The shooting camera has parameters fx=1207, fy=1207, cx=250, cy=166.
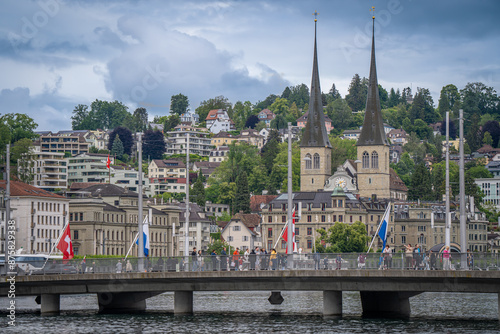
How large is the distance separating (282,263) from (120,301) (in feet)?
42.6

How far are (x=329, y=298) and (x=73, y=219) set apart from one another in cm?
10141

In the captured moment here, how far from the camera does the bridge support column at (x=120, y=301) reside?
75062mm

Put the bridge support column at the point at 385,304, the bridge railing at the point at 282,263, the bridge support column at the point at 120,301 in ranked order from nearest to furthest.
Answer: the bridge railing at the point at 282,263 → the bridge support column at the point at 385,304 → the bridge support column at the point at 120,301

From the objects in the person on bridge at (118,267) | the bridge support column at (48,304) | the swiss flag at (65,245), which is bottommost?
the bridge support column at (48,304)

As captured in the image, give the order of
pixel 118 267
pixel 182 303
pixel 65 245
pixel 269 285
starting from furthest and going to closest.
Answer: pixel 65 245
pixel 182 303
pixel 118 267
pixel 269 285

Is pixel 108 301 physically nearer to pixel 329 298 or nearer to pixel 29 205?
pixel 329 298

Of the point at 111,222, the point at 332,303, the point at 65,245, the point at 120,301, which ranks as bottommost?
the point at 120,301

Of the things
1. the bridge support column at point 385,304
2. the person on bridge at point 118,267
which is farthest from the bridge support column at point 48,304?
the bridge support column at point 385,304

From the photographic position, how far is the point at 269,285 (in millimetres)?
67938

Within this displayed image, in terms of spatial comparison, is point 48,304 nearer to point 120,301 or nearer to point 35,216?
point 120,301

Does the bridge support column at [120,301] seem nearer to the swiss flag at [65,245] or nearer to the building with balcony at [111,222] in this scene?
the swiss flag at [65,245]

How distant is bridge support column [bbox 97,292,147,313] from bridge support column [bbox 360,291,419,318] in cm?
1373

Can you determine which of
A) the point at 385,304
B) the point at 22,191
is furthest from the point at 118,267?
the point at 22,191

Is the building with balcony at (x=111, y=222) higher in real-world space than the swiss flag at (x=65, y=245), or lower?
higher
